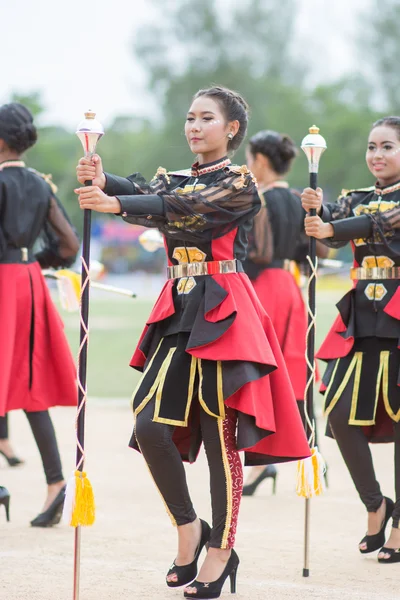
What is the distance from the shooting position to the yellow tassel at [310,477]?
4.07m

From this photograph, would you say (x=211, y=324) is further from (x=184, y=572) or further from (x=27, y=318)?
(x=27, y=318)

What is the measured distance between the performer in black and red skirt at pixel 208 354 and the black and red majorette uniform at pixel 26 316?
121cm

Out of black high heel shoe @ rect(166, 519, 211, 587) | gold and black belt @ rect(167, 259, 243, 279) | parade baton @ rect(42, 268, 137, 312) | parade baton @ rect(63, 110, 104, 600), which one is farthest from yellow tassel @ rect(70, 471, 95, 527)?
parade baton @ rect(42, 268, 137, 312)

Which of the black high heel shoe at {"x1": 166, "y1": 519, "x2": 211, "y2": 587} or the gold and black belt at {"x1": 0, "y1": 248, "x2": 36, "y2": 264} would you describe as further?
the gold and black belt at {"x1": 0, "y1": 248, "x2": 36, "y2": 264}

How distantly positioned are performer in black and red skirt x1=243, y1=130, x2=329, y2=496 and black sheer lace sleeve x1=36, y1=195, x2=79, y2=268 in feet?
3.28

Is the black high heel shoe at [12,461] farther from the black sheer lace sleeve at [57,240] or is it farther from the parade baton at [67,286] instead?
the black sheer lace sleeve at [57,240]

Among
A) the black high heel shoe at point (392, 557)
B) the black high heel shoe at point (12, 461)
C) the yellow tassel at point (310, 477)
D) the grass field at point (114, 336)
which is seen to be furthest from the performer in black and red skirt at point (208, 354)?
the grass field at point (114, 336)

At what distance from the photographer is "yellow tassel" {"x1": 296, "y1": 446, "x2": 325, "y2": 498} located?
407 cm

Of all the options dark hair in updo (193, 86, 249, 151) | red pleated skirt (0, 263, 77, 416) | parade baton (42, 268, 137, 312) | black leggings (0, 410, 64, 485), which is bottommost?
black leggings (0, 410, 64, 485)

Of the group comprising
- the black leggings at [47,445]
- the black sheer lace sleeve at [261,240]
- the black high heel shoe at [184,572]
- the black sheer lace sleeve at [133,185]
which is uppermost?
the black sheer lace sleeve at [133,185]

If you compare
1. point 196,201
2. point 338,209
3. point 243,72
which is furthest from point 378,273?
point 243,72

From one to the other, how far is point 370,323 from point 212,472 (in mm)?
1058

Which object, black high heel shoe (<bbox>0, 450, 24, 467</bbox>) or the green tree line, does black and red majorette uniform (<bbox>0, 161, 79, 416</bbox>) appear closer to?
black high heel shoe (<bbox>0, 450, 24, 467</bbox>)

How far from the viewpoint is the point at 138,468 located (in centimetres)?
657
